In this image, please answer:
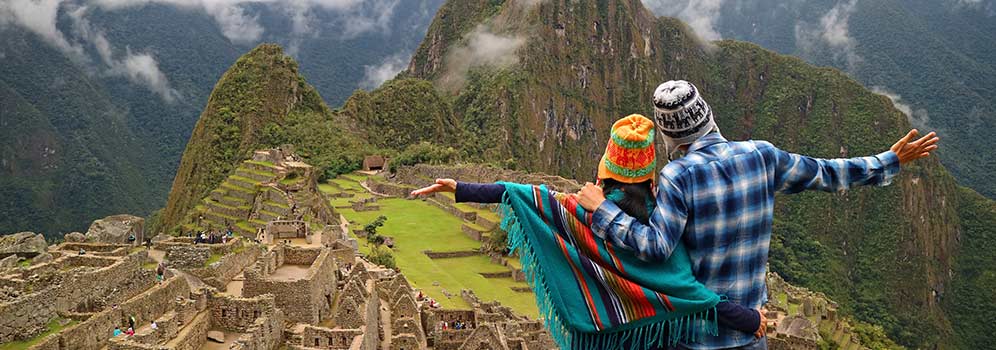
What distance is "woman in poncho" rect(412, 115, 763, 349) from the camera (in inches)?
170

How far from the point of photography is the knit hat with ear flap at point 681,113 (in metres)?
4.36

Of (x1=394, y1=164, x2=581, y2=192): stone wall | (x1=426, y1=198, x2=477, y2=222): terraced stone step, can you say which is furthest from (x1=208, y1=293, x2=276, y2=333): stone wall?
(x1=426, y1=198, x2=477, y2=222): terraced stone step

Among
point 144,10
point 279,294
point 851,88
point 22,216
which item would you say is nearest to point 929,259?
point 851,88

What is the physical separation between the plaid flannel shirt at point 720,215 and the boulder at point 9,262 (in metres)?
11.2

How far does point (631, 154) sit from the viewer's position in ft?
14.5

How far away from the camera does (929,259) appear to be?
102188 mm

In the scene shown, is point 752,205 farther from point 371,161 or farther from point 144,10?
point 144,10

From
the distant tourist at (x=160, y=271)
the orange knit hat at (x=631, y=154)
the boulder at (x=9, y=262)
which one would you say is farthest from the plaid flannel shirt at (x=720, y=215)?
the boulder at (x=9, y=262)

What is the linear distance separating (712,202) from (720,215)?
0.26 feet

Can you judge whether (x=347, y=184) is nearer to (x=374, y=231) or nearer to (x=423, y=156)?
(x=423, y=156)

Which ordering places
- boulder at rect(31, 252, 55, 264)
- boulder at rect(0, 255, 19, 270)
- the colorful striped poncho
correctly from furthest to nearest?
boulder at rect(31, 252, 55, 264) < boulder at rect(0, 255, 19, 270) < the colorful striped poncho

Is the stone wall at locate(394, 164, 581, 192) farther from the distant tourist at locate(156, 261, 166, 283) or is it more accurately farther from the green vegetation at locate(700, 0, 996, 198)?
the green vegetation at locate(700, 0, 996, 198)

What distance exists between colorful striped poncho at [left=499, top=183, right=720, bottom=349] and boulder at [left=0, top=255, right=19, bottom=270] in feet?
34.5

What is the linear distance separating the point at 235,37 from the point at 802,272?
6044 centimetres
